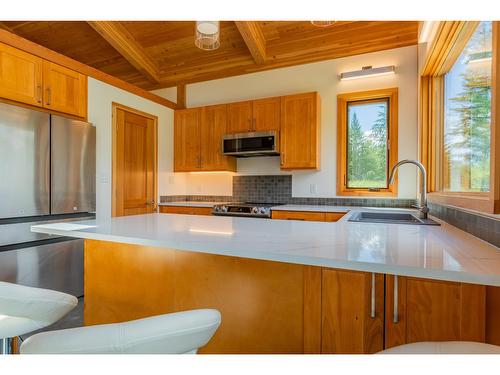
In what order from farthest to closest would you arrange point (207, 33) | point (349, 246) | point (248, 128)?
point (248, 128) → point (207, 33) → point (349, 246)

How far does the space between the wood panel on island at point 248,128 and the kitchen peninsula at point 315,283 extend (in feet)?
6.61

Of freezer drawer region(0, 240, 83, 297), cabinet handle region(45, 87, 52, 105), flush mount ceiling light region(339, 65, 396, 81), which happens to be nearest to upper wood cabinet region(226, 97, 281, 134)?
flush mount ceiling light region(339, 65, 396, 81)

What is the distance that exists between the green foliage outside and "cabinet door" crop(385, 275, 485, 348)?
246 centimetres

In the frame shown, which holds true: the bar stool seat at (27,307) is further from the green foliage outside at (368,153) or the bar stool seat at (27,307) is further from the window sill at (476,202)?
the green foliage outside at (368,153)

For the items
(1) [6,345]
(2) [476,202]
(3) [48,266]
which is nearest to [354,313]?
(2) [476,202]

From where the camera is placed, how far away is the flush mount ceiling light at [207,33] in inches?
83.6

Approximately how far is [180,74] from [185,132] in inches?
39.3

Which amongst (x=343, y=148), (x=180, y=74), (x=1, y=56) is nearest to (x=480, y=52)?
(x=343, y=148)

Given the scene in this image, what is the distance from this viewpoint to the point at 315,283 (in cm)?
108

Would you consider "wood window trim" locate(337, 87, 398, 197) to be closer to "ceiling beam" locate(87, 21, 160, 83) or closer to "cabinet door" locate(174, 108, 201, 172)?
"cabinet door" locate(174, 108, 201, 172)

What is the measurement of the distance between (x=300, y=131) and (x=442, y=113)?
55.7 inches

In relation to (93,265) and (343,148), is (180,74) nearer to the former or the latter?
(343,148)

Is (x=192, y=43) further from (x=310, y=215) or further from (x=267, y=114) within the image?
(x=310, y=215)

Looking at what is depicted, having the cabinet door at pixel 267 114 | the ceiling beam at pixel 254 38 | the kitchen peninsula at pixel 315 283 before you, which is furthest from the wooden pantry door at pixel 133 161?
the kitchen peninsula at pixel 315 283
